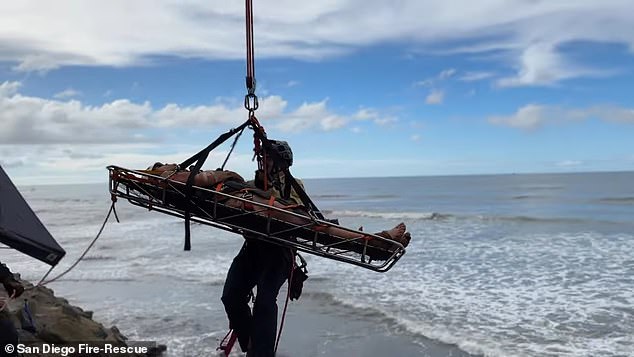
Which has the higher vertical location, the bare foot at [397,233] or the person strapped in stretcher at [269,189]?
the person strapped in stretcher at [269,189]

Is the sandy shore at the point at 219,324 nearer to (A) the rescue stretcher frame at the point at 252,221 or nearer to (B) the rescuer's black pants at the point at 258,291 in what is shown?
(B) the rescuer's black pants at the point at 258,291

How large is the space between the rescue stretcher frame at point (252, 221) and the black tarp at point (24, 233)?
121cm

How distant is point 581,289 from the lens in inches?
520

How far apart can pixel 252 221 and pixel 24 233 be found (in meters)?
1.84

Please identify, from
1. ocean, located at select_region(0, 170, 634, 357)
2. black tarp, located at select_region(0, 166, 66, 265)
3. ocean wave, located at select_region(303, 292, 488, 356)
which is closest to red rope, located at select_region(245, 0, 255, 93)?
black tarp, located at select_region(0, 166, 66, 265)

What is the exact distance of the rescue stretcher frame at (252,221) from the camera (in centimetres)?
485

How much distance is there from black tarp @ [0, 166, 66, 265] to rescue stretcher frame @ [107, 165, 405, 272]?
1215 mm

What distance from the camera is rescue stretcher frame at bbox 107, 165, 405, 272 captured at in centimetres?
485

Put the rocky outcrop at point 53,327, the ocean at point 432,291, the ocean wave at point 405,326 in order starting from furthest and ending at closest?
the ocean at point 432,291
the ocean wave at point 405,326
the rocky outcrop at point 53,327

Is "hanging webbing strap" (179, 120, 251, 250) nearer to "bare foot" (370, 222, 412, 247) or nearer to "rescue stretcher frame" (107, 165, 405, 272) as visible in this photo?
"rescue stretcher frame" (107, 165, 405, 272)

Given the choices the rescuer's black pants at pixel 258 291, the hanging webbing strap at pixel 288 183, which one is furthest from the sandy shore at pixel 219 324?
the hanging webbing strap at pixel 288 183

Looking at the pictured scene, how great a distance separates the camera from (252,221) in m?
4.95

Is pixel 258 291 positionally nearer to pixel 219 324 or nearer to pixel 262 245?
pixel 262 245

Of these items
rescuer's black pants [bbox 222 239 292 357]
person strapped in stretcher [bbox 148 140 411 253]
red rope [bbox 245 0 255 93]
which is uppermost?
red rope [bbox 245 0 255 93]
